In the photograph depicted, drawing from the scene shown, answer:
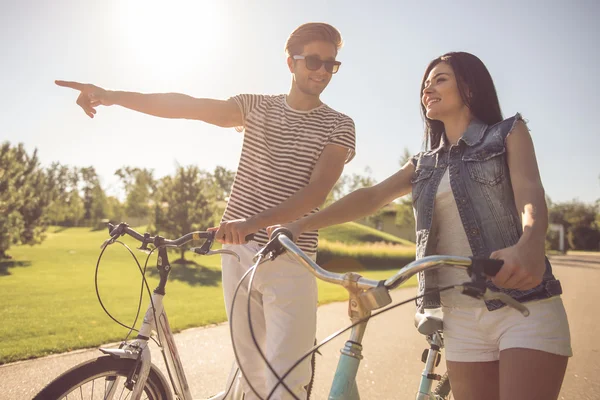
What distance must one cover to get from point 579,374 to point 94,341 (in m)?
6.14

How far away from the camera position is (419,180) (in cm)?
236

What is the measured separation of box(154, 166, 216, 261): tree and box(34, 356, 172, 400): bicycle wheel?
19.3 meters

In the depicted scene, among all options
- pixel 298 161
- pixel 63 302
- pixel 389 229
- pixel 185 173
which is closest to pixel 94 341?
pixel 63 302

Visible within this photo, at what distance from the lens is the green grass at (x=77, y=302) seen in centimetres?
651

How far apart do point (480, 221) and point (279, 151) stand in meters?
1.23

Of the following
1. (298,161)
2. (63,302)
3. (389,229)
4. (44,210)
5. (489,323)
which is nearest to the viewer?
(489,323)

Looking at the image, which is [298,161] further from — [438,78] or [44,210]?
[44,210]

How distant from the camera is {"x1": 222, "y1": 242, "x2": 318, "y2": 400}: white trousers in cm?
251

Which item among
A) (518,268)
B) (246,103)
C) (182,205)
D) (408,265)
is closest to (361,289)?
(408,265)

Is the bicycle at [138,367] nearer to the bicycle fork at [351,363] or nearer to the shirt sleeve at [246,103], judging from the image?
the shirt sleeve at [246,103]

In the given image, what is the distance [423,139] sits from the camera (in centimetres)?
262

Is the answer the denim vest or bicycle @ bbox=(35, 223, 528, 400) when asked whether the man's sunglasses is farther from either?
bicycle @ bbox=(35, 223, 528, 400)

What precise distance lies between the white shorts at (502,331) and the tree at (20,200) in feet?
61.0

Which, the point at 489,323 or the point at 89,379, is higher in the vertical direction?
the point at 489,323
